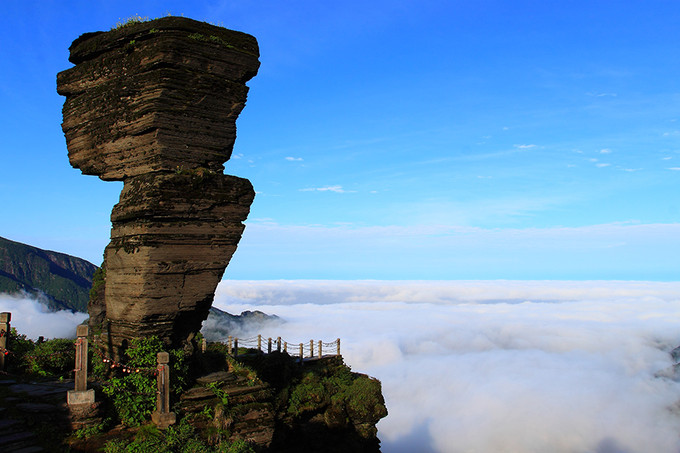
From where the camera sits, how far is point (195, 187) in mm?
13766

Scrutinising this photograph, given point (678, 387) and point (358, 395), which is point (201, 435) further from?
point (678, 387)

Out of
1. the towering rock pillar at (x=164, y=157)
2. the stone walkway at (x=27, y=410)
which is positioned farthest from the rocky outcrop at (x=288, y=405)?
the stone walkway at (x=27, y=410)

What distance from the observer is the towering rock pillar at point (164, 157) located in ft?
44.2

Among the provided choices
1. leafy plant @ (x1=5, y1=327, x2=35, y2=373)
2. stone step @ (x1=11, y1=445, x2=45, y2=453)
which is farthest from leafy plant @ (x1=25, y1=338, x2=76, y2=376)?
stone step @ (x1=11, y1=445, x2=45, y2=453)

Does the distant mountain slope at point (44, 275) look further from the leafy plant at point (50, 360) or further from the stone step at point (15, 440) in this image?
the stone step at point (15, 440)

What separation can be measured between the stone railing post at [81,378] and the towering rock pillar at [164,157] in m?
2.06

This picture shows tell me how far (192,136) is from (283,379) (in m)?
13.8

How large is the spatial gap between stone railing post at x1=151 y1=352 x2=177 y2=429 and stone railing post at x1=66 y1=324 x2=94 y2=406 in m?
1.60

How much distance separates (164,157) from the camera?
13.7 meters

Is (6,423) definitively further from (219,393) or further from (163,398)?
(219,393)

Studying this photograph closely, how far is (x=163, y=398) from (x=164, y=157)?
21.9 feet

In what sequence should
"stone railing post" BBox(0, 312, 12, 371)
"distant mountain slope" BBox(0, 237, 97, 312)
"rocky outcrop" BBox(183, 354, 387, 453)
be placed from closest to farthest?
"rocky outcrop" BBox(183, 354, 387, 453) → "stone railing post" BBox(0, 312, 12, 371) → "distant mountain slope" BBox(0, 237, 97, 312)

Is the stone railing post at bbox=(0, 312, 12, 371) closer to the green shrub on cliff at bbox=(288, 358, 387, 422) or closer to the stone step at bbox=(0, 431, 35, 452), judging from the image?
the stone step at bbox=(0, 431, 35, 452)

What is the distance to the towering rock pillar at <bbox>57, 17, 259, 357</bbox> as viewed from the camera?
13.5 meters
